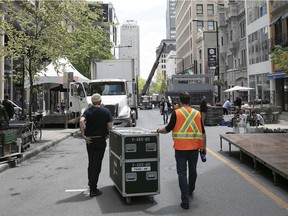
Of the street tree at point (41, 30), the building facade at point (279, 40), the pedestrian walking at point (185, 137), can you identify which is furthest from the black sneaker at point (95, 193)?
the building facade at point (279, 40)

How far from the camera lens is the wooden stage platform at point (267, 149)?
23.9ft

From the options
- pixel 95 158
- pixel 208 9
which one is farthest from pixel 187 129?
A: pixel 208 9

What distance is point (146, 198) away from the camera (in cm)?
660

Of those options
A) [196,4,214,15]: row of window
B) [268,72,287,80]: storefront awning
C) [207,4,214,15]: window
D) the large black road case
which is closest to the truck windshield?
the large black road case

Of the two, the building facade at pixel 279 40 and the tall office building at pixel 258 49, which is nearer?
the building facade at pixel 279 40

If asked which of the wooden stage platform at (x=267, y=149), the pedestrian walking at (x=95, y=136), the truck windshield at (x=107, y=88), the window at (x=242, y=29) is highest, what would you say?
the window at (x=242, y=29)

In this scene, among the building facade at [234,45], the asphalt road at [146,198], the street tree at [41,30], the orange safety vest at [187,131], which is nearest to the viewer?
the asphalt road at [146,198]

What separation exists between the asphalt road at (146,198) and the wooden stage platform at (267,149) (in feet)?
1.34

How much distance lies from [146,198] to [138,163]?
0.79 m

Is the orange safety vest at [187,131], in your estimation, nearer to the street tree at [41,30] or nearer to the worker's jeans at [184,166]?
the worker's jeans at [184,166]

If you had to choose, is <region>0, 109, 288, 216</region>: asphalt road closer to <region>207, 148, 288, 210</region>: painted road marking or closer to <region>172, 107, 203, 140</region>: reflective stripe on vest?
<region>207, 148, 288, 210</region>: painted road marking

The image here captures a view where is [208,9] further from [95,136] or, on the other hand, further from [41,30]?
[95,136]

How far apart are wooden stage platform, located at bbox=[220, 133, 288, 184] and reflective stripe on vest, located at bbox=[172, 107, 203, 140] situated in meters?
1.74

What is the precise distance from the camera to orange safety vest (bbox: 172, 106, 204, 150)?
6.06m
